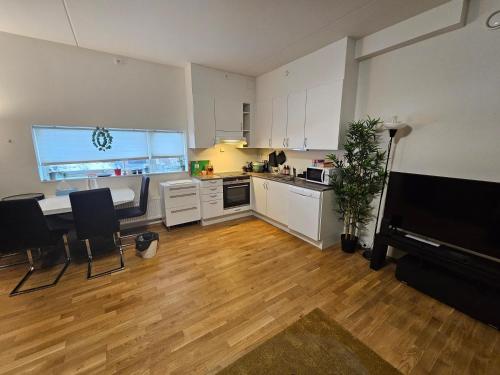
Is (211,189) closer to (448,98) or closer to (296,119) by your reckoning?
(296,119)

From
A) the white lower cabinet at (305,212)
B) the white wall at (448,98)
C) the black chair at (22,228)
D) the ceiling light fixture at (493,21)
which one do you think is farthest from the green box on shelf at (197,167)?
the ceiling light fixture at (493,21)

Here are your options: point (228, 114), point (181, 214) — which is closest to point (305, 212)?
point (181, 214)

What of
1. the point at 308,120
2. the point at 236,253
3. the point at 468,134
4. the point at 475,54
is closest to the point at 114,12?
the point at 308,120

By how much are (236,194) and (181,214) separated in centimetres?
114

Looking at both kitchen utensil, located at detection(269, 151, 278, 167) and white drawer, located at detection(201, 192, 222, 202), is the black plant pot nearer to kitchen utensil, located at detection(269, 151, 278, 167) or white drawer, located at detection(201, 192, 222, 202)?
kitchen utensil, located at detection(269, 151, 278, 167)

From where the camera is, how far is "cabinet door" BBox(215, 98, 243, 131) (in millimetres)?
4164

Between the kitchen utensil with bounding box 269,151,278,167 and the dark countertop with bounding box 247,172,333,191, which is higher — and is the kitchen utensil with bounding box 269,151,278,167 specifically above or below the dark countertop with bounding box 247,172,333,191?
above

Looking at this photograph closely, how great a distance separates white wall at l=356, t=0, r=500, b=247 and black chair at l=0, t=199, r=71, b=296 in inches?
169

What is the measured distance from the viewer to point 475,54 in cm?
208

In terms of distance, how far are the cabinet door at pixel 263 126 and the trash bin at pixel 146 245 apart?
107 inches

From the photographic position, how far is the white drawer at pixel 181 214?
12.4ft

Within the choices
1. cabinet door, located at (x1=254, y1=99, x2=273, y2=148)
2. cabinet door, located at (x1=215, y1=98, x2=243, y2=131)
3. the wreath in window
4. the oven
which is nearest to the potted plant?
cabinet door, located at (x1=254, y1=99, x2=273, y2=148)

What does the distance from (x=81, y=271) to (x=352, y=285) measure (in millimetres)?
3286

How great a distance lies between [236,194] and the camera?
4.34 meters
